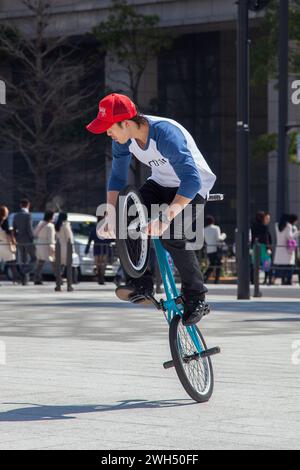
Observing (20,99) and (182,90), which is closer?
(20,99)

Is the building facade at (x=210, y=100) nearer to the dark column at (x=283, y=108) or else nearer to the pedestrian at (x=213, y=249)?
the dark column at (x=283, y=108)

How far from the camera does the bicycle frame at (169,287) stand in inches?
287

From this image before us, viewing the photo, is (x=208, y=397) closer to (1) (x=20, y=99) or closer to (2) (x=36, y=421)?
(2) (x=36, y=421)

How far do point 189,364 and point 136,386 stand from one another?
2.53 feet

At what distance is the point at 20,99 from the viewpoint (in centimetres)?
4222

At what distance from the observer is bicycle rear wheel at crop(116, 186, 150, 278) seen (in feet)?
22.5

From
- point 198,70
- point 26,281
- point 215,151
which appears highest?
point 198,70

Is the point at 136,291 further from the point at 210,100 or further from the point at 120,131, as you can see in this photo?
the point at 210,100

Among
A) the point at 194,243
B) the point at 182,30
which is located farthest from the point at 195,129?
the point at 194,243

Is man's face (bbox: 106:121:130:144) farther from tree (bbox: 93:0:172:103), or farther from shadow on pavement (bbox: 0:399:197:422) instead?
tree (bbox: 93:0:172:103)

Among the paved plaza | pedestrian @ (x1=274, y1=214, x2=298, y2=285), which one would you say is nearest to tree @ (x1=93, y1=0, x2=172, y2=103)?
pedestrian @ (x1=274, y1=214, x2=298, y2=285)

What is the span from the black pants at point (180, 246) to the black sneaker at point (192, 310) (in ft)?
0.12

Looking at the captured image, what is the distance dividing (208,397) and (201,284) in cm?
64

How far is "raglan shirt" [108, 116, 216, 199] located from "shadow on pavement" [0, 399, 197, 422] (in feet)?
3.83
